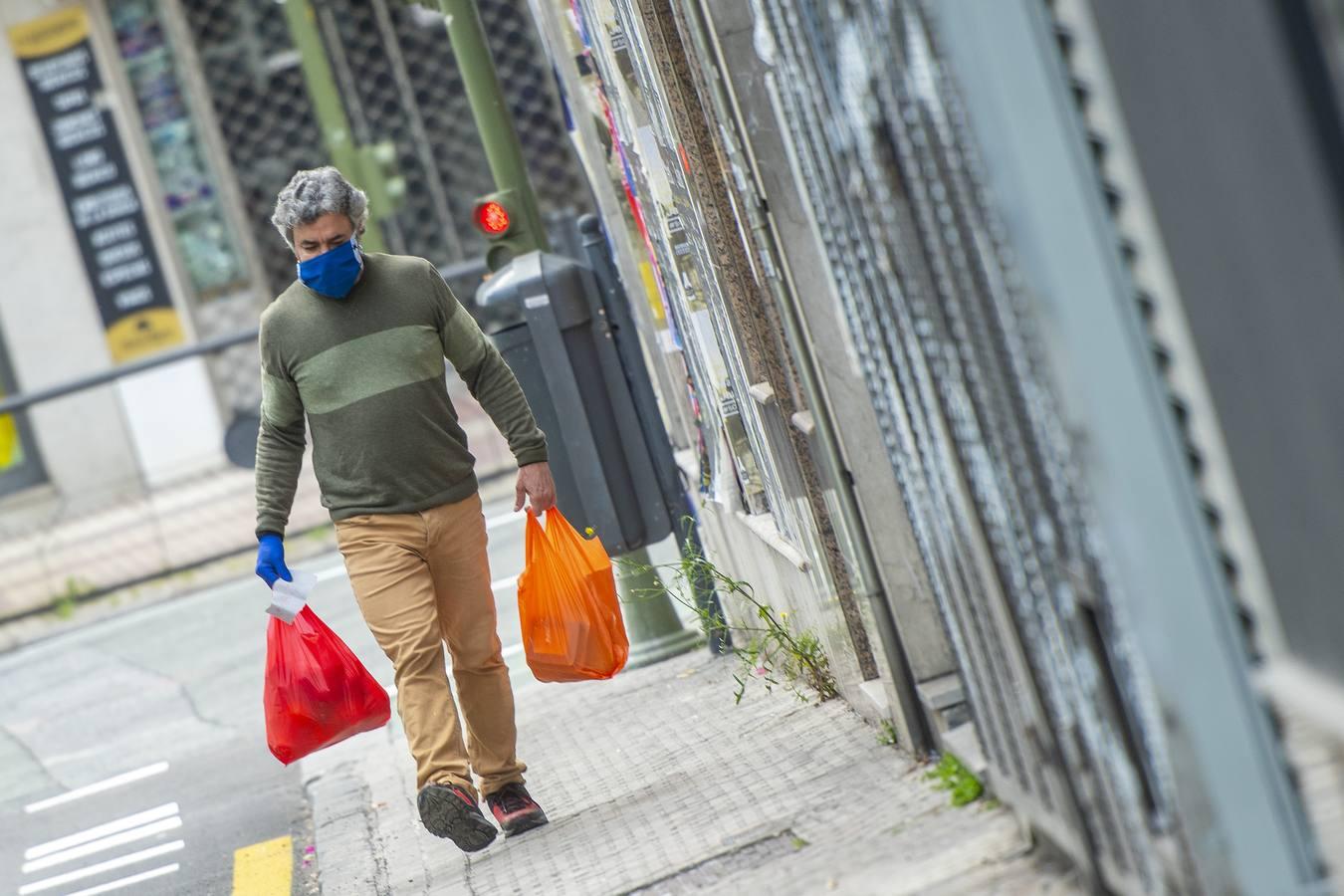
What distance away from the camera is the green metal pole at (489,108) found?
658 centimetres

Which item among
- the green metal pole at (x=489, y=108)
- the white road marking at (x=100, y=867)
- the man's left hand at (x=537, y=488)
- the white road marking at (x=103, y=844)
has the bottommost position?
the white road marking at (x=100, y=867)

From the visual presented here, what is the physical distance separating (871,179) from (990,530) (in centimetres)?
62

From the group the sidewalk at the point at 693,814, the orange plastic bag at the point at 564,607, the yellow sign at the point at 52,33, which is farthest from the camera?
the yellow sign at the point at 52,33

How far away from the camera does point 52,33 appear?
14.9m

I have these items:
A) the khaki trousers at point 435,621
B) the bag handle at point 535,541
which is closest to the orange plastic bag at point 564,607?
the bag handle at point 535,541

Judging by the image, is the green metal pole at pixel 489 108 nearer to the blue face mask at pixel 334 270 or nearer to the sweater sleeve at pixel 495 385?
the sweater sleeve at pixel 495 385

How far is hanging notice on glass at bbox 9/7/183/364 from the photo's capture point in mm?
14914

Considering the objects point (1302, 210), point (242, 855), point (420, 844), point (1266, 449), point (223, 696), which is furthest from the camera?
point (223, 696)

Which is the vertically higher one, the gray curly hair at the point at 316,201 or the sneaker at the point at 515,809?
the gray curly hair at the point at 316,201

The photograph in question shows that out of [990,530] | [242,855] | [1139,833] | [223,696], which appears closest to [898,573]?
[990,530]

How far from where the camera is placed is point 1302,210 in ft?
6.28

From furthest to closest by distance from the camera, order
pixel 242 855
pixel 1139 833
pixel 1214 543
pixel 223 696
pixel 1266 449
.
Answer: pixel 223 696 → pixel 242 855 → pixel 1139 833 → pixel 1214 543 → pixel 1266 449

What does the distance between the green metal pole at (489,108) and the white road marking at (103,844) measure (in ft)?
7.99

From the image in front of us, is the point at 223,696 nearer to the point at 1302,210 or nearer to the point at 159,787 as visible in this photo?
the point at 159,787
